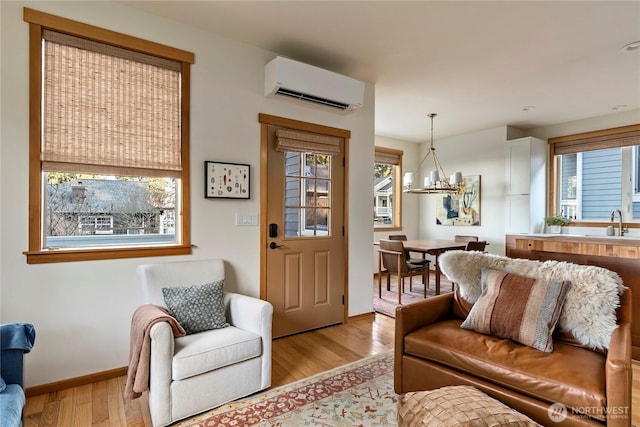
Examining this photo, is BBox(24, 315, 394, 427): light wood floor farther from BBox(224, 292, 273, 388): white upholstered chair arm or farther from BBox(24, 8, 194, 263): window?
BBox(24, 8, 194, 263): window

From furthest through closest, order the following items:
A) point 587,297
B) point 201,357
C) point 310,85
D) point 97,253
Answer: point 310,85 → point 97,253 → point 201,357 → point 587,297

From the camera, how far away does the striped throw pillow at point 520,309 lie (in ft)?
5.96

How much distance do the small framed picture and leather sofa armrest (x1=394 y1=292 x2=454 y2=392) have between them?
65.0 inches

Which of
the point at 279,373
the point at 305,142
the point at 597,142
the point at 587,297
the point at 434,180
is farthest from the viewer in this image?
the point at 597,142

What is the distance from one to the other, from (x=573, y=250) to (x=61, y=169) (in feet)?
13.9

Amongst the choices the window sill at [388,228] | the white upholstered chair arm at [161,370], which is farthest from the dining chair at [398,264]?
the white upholstered chair arm at [161,370]

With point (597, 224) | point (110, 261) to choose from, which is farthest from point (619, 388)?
point (597, 224)

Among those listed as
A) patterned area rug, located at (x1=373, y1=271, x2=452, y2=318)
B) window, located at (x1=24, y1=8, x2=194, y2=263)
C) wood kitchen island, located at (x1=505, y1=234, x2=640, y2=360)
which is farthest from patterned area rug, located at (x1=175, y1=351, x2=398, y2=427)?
wood kitchen island, located at (x1=505, y1=234, x2=640, y2=360)

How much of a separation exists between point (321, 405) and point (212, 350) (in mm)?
756

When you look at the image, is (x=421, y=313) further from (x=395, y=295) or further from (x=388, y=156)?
(x=388, y=156)

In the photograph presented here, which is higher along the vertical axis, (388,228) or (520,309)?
(388,228)

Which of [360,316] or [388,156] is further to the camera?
[388,156]

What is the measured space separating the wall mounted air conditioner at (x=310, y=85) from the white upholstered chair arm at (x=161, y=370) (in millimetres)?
2099

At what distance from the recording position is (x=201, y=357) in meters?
1.97
